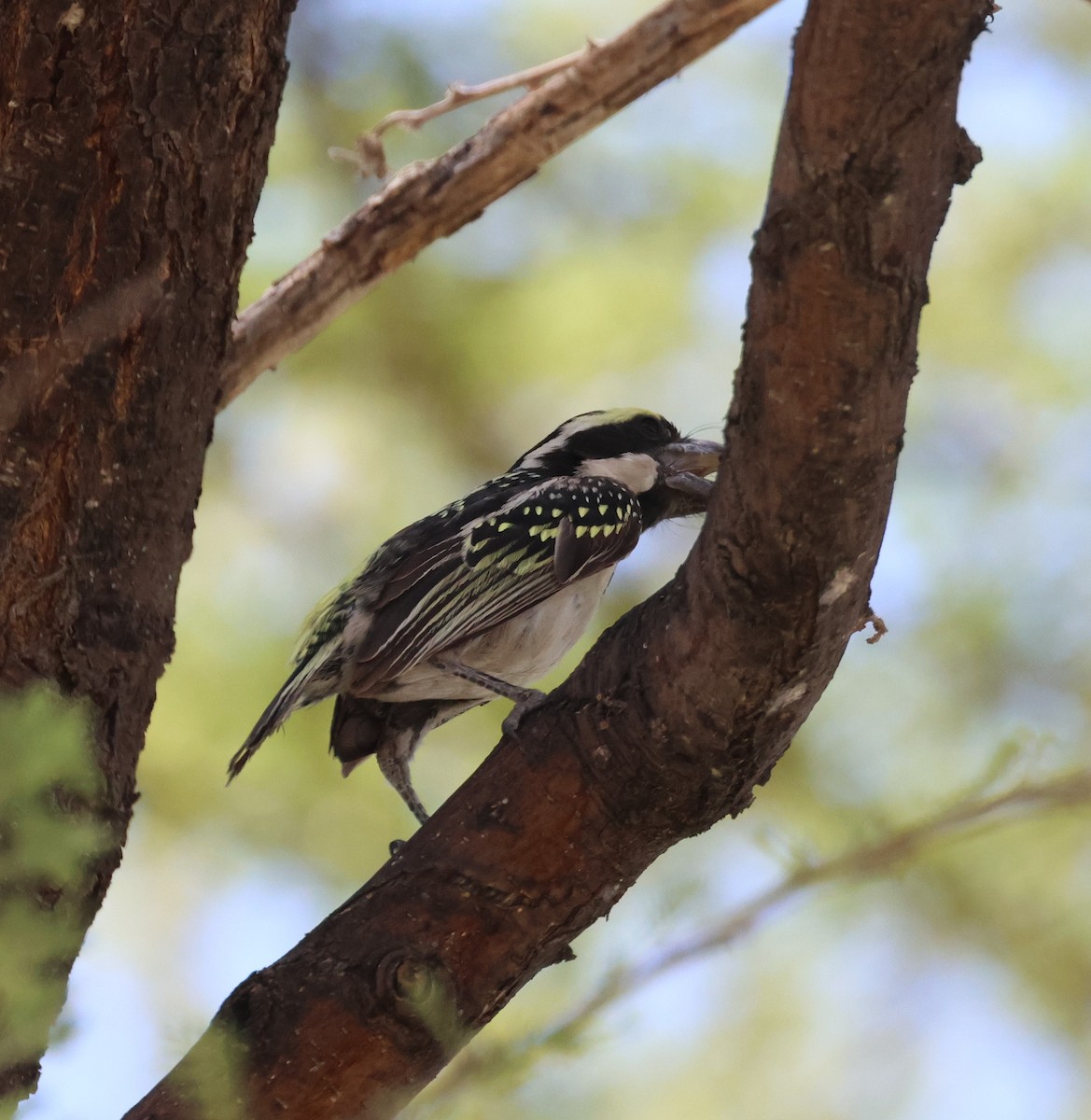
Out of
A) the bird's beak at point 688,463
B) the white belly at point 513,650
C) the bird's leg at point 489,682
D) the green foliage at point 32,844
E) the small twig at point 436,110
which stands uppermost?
the small twig at point 436,110

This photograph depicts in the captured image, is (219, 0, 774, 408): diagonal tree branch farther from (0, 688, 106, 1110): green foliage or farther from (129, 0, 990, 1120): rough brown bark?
(0, 688, 106, 1110): green foliage

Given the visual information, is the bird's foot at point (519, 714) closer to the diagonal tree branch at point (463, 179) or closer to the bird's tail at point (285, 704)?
the bird's tail at point (285, 704)

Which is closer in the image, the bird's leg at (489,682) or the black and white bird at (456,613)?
the bird's leg at (489,682)

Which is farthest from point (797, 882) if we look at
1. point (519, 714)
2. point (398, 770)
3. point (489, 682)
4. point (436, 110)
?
point (436, 110)

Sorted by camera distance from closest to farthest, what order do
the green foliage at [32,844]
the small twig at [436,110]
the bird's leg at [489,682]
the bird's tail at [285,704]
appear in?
the green foliage at [32,844]
the bird's leg at [489,682]
the bird's tail at [285,704]
the small twig at [436,110]

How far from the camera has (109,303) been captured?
8.71ft

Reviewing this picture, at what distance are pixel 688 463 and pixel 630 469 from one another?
19 cm

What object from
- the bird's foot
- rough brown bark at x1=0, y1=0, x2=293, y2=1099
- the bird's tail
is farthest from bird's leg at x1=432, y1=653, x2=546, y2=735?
rough brown bark at x1=0, y1=0, x2=293, y2=1099

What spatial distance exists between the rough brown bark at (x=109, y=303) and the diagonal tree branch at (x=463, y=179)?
0.86m

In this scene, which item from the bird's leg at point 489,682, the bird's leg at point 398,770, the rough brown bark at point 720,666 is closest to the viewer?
the rough brown bark at point 720,666

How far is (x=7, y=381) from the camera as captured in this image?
2561mm

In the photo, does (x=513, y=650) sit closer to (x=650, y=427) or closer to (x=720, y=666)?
(x=650, y=427)

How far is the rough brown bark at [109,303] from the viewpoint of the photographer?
2.58 m

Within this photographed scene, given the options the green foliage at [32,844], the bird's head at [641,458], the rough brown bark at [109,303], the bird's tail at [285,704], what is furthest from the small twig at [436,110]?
the green foliage at [32,844]
